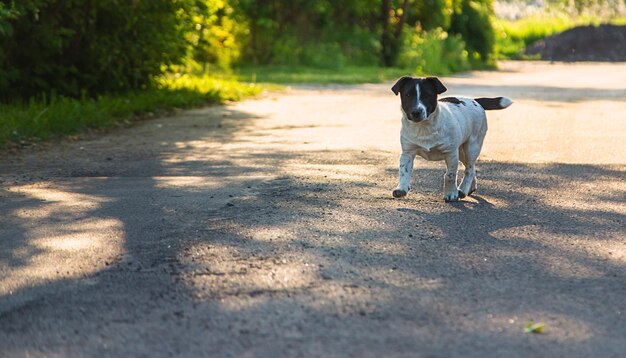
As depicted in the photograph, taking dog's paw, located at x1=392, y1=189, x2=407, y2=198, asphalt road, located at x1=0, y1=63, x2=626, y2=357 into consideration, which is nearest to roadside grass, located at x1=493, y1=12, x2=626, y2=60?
asphalt road, located at x1=0, y1=63, x2=626, y2=357

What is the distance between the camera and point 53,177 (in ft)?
30.1

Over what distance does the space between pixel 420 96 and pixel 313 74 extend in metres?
21.1

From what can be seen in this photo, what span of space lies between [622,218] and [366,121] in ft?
25.9

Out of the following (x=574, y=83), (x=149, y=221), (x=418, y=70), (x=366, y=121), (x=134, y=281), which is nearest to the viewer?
(x=134, y=281)

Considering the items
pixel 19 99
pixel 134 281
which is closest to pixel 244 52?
pixel 19 99

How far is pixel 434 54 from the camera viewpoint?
34.4 metres

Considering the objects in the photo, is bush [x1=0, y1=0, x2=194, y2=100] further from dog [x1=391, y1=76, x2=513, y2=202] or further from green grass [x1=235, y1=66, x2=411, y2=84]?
dog [x1=391, y1=76, x2=513, y2=202]

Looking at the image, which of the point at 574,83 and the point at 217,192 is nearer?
the point at 217,192

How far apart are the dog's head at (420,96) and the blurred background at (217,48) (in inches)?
222

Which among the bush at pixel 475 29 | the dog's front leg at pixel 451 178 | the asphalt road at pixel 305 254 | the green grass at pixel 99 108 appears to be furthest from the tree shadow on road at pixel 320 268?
the bush at pixel 475 29

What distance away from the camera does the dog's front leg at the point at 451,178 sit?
752 cm

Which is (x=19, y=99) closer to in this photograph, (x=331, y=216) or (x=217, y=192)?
(x=217, y=192)

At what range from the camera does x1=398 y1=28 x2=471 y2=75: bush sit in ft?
110

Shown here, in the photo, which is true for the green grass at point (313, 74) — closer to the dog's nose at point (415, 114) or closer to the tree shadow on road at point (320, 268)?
the tree shadow on road at point (320, 268)
